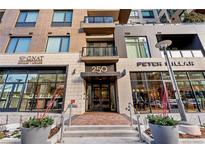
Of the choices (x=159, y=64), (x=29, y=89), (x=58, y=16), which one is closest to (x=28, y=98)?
(x=29, y=89)

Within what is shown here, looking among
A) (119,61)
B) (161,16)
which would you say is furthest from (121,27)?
(161,16)

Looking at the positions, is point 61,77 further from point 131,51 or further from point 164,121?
point 164,121

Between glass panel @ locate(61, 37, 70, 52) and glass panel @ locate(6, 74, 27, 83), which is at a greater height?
glass panel @ locate(61, 37, 70, 52)

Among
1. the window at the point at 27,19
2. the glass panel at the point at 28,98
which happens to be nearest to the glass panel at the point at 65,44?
the window at the point at 27,19

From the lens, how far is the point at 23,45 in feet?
38.9

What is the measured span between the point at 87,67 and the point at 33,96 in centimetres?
496

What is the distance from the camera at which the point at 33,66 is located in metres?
10.9

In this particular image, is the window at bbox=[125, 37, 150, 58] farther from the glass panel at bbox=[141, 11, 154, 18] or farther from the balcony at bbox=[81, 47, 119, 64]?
the glass panel at bbox=[141, 11, 154, 18]

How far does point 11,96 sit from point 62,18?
8.58 meters

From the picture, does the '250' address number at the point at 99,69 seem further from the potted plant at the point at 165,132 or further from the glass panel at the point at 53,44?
the potted plant at the point at 165,132

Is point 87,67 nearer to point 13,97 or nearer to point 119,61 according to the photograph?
point 119,61

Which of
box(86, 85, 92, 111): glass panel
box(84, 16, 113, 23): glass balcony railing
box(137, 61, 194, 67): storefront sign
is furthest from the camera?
box(84, 16, 113, 23): glass balcony railing

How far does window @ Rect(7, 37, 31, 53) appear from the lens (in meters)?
11.7

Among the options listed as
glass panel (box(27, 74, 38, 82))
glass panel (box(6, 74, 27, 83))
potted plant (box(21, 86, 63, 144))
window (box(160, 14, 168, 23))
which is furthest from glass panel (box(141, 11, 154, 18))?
potted plant (box(21, 86, 63, 144))
